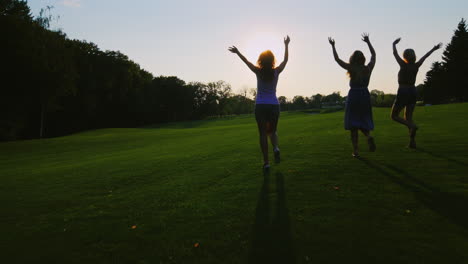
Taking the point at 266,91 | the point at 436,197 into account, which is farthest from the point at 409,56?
the point at 436,197

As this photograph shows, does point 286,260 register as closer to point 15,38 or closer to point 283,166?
point 283,166

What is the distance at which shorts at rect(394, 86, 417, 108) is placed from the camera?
27.7 feet

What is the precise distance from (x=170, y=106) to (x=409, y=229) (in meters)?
79.4

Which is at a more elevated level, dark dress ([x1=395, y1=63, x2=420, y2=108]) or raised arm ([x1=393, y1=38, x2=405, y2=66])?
raised arm ([x1=393, y1=38, x2=405, y2=66])

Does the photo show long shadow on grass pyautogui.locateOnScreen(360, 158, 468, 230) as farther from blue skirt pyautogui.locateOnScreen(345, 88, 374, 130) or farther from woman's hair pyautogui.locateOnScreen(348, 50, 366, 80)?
woman's hair pyautogui.locateOnScreen(348, 50, 366, 80)

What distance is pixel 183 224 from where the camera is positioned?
410cm

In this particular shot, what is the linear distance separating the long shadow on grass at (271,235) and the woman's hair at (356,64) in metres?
4.14

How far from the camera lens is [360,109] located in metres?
7.43

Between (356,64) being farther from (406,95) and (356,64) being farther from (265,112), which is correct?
(265,112)

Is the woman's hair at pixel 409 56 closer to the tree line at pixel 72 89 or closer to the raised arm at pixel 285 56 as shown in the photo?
the raised arm at pixel 285 56

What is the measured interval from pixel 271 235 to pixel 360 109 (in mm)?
5161

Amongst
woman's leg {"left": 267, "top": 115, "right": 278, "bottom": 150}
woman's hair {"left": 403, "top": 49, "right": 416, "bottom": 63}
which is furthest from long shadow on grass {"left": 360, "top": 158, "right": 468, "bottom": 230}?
woman's hair {"left": 403, "top": 49, "right": 416, "bottom": 63}

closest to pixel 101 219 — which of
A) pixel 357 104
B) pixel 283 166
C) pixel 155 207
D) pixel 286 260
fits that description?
pixel 155 207

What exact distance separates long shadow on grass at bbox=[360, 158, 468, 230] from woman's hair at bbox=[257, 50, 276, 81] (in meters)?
3.23
